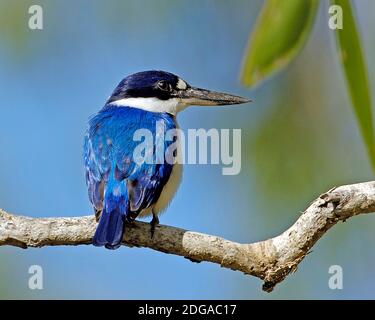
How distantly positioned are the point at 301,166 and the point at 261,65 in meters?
2.14

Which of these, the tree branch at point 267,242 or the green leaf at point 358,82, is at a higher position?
the green leaf at point 358,82

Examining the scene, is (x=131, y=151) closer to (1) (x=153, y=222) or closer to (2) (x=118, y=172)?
(2) (x=118, y=172)

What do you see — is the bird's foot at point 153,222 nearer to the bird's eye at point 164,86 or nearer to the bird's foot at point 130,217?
the bird's foot at point 130,217

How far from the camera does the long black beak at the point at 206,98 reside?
396 cm

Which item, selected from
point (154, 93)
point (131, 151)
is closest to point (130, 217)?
point (131, 151)

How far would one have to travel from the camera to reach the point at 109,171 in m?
3.12

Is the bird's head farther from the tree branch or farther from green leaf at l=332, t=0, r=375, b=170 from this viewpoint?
green leaf at l=332, t=0, r=375, b=170

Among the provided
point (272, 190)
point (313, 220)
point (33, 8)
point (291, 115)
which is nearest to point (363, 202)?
point (313, 220)

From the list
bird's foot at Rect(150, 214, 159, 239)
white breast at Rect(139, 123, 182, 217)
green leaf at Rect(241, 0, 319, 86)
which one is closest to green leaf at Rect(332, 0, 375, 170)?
green leaf at Rect(241, 0, 319, 86)

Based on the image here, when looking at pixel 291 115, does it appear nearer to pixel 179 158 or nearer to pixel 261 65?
pixel 179 158

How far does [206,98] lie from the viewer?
13.4 feet

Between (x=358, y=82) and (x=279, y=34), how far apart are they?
0.22 m

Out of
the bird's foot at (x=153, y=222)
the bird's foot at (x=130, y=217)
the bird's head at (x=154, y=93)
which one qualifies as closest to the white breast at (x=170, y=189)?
the bird's foot at (x=153, y=222)

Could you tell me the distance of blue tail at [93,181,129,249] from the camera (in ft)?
9.08
